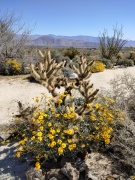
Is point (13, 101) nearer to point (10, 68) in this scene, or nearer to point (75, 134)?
point (10, 68)

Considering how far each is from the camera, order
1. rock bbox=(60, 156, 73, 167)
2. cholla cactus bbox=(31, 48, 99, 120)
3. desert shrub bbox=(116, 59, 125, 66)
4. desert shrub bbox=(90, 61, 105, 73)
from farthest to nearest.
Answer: desert shrub bbox=(116, 59, 125, 66) → desert shrub bbox=(90, 61, 105, 73) → cholla cactus bbox=(31, 48, 99, 120) → rock bbox=(60, 156, 73, 167)

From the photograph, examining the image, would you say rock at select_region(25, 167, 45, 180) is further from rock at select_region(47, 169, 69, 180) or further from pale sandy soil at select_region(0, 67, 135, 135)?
pale sandy soil at select_region(0, 67, 135, 135)

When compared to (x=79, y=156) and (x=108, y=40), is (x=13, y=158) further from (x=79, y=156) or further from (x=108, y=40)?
(x=108, y=40)

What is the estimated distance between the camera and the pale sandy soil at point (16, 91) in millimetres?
7438

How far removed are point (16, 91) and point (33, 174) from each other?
605 centimetres

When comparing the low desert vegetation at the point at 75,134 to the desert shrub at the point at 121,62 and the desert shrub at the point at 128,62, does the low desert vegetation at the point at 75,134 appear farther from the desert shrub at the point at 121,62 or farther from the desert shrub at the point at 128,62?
the desert shrub at the point at 121,62

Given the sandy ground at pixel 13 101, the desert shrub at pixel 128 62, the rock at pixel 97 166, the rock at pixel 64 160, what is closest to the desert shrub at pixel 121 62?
the desert shrub at pixel 128 62

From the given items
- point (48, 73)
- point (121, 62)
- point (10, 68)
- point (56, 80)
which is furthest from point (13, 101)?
point (121, 62)

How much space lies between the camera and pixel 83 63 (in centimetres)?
521

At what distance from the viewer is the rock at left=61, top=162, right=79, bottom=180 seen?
3669mm

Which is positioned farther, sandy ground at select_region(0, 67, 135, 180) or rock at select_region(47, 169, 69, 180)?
sandy ground at select_region(0, 67, 135, 180)

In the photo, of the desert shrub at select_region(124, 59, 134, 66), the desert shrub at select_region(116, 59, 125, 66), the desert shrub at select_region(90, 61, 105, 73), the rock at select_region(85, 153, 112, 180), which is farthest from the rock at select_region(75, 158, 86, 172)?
the desert shrub at select_region(116, 59, 125, 66)

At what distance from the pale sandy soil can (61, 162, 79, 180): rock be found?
9.33 ft

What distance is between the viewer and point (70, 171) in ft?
12.1
